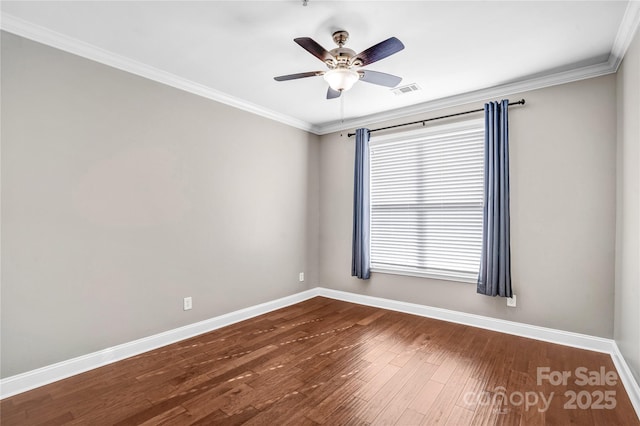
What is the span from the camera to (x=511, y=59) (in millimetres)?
2805

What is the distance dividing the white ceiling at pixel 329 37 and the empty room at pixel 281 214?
21 millimetres

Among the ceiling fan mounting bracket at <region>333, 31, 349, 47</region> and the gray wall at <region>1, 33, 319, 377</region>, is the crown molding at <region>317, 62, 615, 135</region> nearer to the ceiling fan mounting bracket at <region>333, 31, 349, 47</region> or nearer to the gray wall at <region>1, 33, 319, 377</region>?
the gray wall at <region>1, 33, 319, 377</region>

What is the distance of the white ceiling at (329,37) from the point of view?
2.12 m

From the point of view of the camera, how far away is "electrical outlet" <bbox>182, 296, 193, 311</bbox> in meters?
3.28

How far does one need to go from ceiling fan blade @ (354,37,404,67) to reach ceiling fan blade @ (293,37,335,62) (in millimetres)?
230

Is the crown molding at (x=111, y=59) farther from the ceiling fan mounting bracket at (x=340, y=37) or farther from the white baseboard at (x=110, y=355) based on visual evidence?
the white baseboard at (x=110, y=355)

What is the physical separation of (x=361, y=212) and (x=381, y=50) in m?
2.60

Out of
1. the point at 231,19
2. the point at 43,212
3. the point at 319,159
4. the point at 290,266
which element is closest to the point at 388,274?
the point at 290,266

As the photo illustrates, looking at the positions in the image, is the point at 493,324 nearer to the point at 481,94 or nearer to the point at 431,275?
the point at 431,275

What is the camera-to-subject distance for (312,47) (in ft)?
6.71

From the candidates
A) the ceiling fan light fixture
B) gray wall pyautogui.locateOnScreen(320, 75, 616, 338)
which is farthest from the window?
the ceiling fan light fixture

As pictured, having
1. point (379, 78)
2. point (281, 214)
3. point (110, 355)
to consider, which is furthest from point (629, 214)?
point (110, 355)

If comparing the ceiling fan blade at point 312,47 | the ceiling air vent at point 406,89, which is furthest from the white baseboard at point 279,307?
the ceiling fan blade at point 312,47

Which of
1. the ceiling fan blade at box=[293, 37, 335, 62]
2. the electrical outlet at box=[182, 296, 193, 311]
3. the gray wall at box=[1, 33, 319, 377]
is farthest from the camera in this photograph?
the electrical outlet at box=[182, 296, 193, 311]
